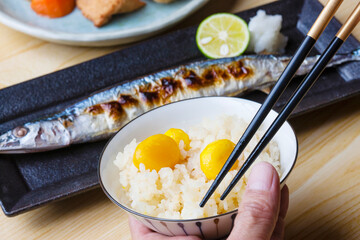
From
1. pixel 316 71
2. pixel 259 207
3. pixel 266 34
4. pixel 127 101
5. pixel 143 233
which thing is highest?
pixel 316 71

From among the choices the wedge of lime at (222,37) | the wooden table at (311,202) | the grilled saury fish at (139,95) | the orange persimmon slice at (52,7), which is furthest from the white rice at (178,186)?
the orange persimmon slice at (52,7)

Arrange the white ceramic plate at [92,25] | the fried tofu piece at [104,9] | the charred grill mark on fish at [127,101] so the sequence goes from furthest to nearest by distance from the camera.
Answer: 1. the fried tofu piece at [104,9]
2. the white ceramic plate at [92,25]
3. the charred grill mark on fish at [127,101]

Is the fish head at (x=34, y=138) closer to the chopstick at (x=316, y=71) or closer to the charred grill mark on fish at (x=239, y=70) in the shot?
the charred grill mark on fish at (x=239, y=70)

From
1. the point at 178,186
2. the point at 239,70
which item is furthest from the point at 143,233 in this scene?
the point at 239,70

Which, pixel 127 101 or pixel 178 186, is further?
pixel 127 101

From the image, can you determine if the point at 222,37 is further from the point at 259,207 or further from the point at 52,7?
the point at 259,207

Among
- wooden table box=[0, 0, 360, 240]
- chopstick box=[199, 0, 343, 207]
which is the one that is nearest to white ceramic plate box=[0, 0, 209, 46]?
wooden table box=[0, 0, 360, 240]
